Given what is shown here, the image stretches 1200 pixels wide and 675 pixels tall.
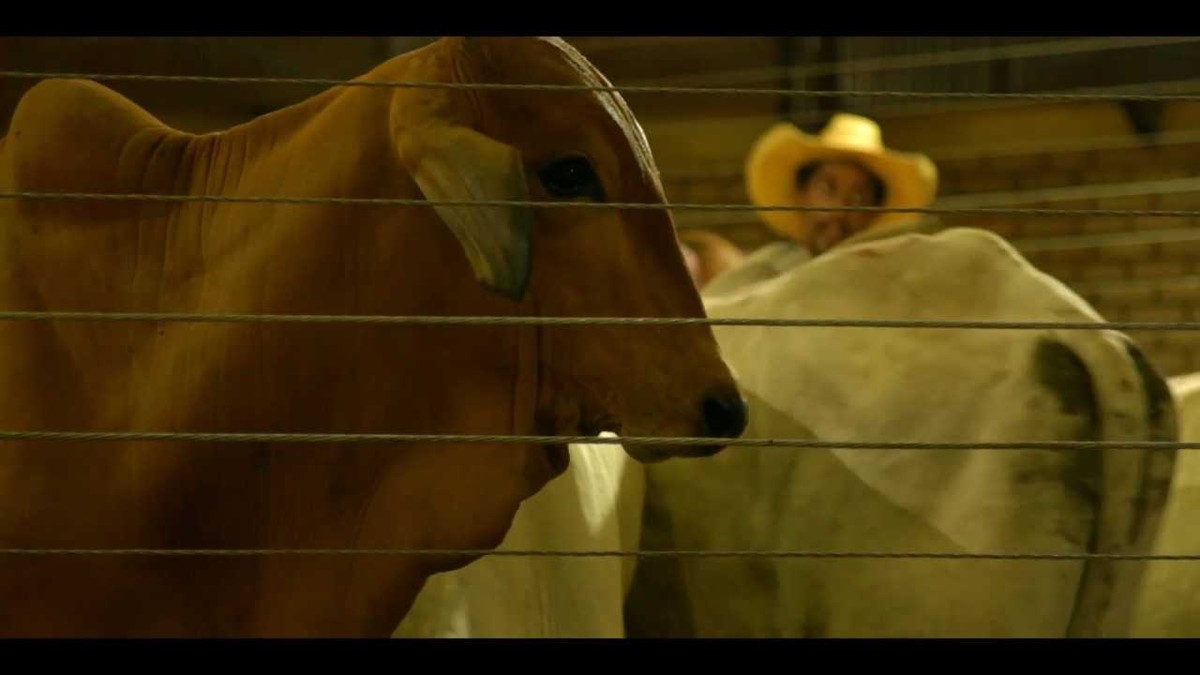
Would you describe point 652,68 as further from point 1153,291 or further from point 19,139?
point 19,139

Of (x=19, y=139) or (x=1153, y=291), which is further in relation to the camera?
(x=1153, y=291)

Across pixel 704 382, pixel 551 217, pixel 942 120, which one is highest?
pixel 551 217

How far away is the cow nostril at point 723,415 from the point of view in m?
1.34

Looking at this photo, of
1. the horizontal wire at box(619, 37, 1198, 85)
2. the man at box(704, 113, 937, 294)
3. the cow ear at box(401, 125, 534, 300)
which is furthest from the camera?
the horizontal wire at box(619, 37, 1198, 85)

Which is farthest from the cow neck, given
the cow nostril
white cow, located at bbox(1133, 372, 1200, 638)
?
white cow, located at bbox(1133, 372, 1200, 638)

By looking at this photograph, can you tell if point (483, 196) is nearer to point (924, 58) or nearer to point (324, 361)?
point (324, 361)

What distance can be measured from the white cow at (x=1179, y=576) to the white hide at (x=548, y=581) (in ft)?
1.74

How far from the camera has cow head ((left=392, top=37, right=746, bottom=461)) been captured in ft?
4.36

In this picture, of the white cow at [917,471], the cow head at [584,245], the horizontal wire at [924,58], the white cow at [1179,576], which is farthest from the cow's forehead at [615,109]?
the horizontal wire at [924,58]

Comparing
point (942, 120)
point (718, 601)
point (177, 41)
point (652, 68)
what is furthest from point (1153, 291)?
point (718, 601)

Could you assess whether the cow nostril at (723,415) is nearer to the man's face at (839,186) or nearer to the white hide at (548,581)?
the white hide at (548,581)

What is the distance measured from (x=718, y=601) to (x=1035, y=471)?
347mm

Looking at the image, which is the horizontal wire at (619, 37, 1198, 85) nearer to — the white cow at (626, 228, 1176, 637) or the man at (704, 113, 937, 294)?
the man at (704, 113, 937, 294)

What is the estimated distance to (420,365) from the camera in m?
1.34
